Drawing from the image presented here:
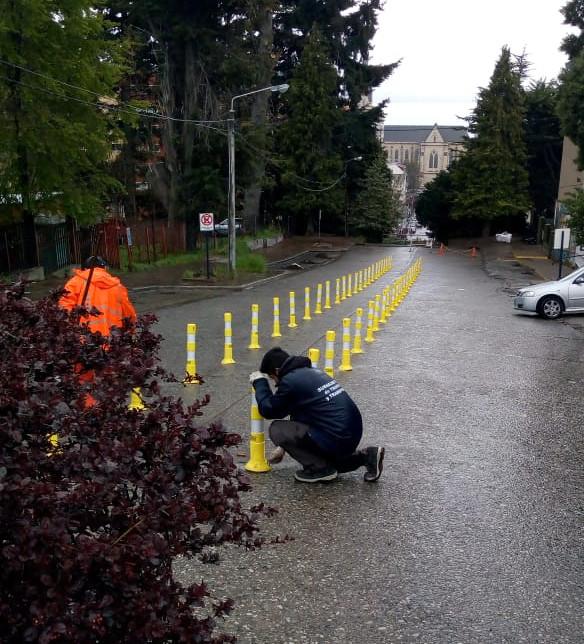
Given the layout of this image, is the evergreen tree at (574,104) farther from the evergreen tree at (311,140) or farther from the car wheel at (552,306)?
the evergreen tree at (311,140)

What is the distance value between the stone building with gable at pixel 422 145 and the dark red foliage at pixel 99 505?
160m

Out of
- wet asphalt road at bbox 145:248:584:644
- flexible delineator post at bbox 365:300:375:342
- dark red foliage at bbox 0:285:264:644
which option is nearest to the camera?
dark red foliage at bbox 0:285:264:644

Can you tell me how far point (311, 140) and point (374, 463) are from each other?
49743mm

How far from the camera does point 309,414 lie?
20.1ft

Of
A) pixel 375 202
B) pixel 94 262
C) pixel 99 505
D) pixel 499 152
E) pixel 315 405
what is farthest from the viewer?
pixel 375 202

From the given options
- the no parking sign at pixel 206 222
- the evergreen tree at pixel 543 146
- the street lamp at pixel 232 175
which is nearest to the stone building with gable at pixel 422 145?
the evergreen tree at pixel 543 146

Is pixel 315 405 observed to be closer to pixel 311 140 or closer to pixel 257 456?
pixel 257 456

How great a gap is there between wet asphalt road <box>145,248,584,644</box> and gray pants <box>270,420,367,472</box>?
22 centimetres

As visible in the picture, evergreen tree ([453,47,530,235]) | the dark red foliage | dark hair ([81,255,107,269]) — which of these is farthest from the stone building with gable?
the dark red foliage

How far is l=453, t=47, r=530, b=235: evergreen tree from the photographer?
181 feet

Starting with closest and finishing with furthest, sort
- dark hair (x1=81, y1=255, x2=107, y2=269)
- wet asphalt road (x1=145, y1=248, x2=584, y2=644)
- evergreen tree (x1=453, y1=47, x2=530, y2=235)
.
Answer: wet asphalt road (x1=145, y1=248, x2=584, y2=644), dark hair (x1=81, y1=255, x2=107, y2=269), evergreen tree (x1=453, y1=47, x2=530, y2=235)

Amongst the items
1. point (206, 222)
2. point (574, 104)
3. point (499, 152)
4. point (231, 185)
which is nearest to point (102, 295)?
point (206, 222)

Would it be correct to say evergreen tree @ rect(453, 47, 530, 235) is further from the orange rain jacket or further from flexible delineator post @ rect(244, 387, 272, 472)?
flexible delineator post @ rect(244, 387, 272, 472)

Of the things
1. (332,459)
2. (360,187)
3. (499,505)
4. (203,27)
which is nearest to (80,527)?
(332,459)
